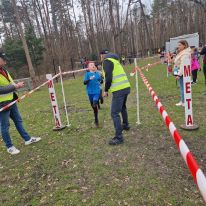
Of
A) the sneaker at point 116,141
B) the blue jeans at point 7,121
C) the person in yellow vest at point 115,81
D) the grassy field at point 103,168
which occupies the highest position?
the person in yellow vest at point 115,81

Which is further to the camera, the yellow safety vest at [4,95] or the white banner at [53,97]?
the white banner at [53,97]

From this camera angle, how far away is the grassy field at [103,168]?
11.1 feet

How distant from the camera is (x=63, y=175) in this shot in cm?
417

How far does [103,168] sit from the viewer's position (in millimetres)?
4230

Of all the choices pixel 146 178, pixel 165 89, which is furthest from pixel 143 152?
pixel 165 89

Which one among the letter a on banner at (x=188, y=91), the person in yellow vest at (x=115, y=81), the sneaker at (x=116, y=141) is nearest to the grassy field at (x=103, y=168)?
the sneaker at (x=116, y=141)

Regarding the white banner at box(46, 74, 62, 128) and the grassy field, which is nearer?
the grassy field

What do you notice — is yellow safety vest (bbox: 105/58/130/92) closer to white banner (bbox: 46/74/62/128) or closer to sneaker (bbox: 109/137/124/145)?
sneaker (bbox: 109/137/124/145)

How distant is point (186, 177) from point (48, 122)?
5.36 meters

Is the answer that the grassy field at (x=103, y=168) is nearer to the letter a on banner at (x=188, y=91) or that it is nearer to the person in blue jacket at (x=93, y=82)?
the letter a on banner at (x=188, y=91)

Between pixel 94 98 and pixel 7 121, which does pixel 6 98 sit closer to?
pixel 7 121

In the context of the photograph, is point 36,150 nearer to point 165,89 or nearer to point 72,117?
point 72,117

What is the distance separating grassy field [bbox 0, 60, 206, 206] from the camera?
3.40 meters

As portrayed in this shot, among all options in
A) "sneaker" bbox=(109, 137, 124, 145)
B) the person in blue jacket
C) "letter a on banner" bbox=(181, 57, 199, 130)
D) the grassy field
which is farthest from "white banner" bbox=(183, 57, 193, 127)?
the person in blue jacket
